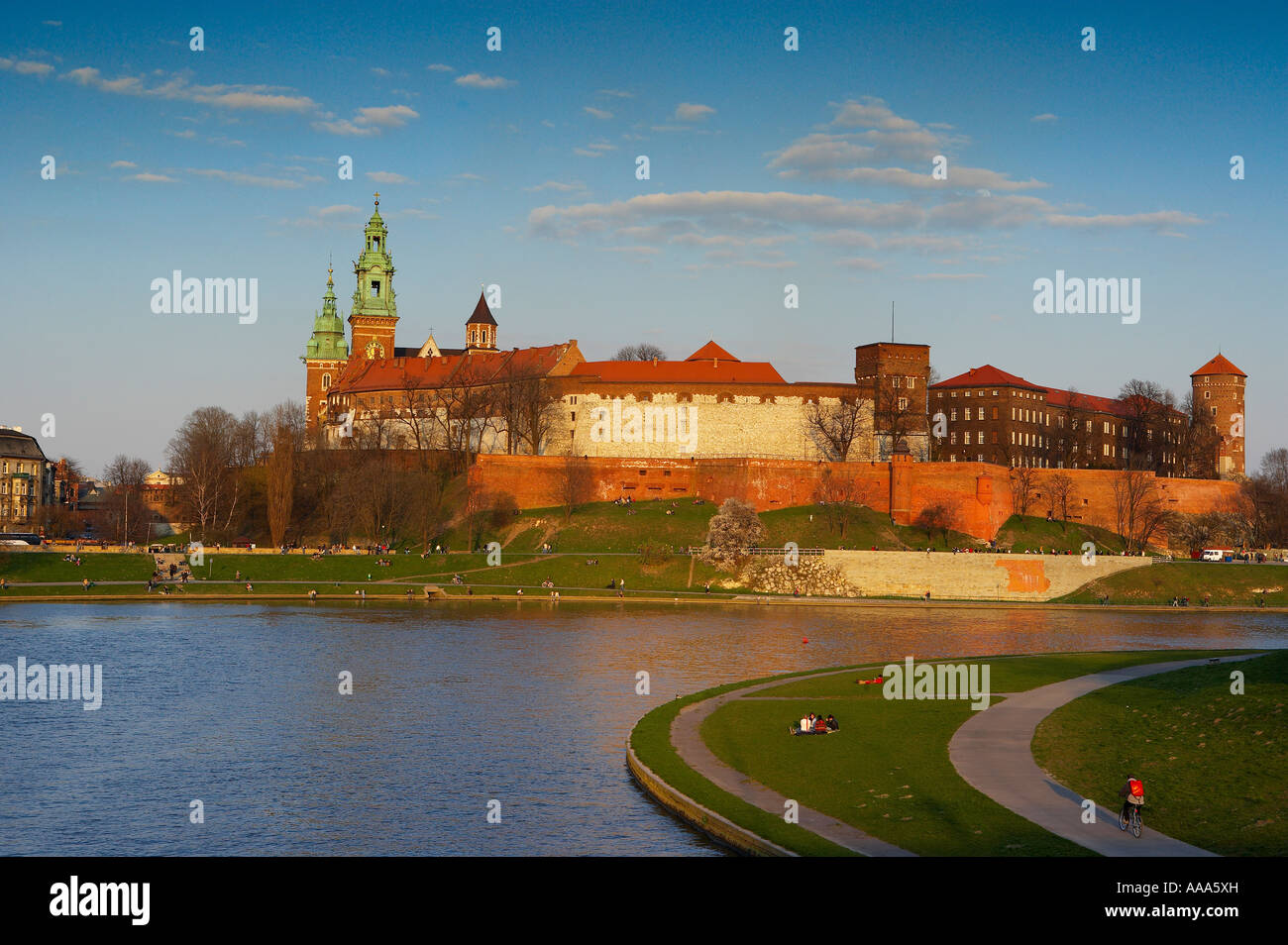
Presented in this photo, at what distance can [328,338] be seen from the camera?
→ 121 metres

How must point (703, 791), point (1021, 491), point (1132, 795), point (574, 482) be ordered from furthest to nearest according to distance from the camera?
1. point (1021, 491)
2. point (574, 482)
3. point (703, 791)
4. point (1132, 795)

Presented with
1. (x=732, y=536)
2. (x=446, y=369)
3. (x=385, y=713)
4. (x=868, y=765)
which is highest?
(x=446, y=369)

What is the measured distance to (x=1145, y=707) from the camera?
1065 inches

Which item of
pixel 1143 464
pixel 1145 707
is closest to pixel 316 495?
pixel 1145 707

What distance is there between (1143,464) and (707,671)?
8603cm

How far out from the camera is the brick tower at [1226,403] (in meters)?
118

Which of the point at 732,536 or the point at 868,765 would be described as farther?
the point at 732,536

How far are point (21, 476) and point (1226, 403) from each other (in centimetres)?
11391

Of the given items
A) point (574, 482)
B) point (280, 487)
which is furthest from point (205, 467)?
point (574, 482)

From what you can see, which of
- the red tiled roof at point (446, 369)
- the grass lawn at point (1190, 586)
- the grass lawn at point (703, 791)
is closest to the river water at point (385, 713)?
the grass lawn at point (703, 791)

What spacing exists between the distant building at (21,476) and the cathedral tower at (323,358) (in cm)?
2536

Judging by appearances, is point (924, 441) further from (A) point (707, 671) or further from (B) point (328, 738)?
(B) point (328, 738)

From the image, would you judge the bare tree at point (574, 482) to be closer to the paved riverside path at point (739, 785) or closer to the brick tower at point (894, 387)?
the brick tower at point (894, 387)

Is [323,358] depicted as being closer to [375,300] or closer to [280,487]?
[375,300]
